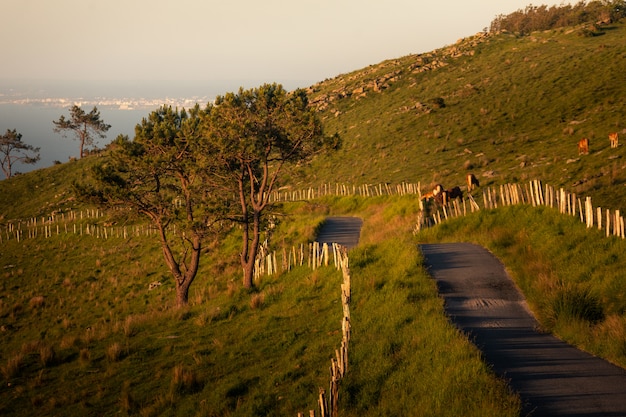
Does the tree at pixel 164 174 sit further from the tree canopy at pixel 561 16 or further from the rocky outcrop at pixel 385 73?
the tree canopy at pixel 561 16

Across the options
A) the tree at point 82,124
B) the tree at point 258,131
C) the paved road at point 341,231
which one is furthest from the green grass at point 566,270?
the tree at point 82,124

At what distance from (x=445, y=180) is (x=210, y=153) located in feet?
67.8

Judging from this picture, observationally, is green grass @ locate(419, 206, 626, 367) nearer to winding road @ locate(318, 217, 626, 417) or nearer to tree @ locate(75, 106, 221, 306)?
winding road @ locate(318, 217, 626, 417)

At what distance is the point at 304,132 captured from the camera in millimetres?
22609

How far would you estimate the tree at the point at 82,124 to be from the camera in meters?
103

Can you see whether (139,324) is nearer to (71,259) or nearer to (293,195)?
(71,259)

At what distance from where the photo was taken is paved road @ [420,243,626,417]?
8.14m

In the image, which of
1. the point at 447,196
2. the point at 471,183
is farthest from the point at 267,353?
the point at 471,183

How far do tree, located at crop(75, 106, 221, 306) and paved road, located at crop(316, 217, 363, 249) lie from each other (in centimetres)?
765

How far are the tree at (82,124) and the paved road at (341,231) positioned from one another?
85.0 metres

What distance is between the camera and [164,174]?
2569 centimetres

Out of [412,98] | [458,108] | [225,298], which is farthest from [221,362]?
[412,98]

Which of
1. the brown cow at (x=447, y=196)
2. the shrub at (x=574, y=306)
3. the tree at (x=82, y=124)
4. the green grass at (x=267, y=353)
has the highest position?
the tree at (x=82, y=124)

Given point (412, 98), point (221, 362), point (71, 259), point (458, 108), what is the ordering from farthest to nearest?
point (412, 98) < point (458, 108) < point (71, 259) < point (221, 362)
